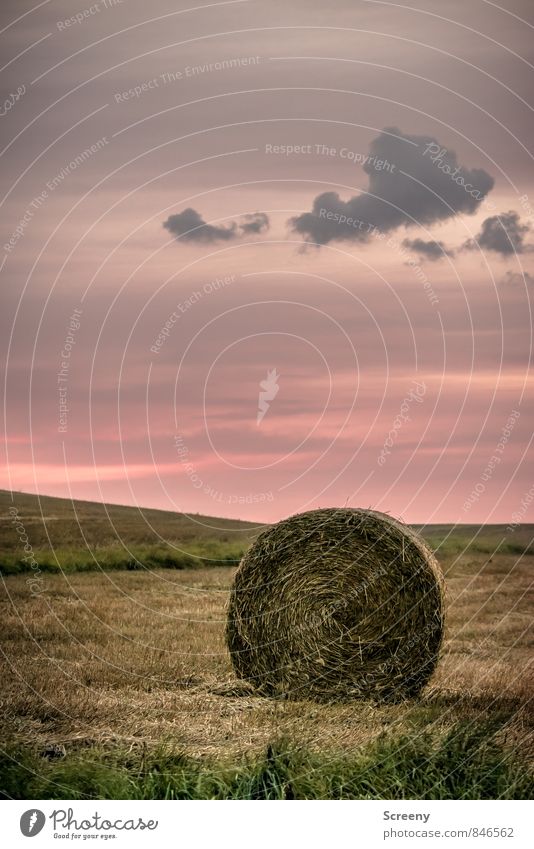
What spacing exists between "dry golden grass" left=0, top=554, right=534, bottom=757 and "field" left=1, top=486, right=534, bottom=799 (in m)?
0.02

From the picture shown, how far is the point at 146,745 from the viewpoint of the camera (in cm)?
784

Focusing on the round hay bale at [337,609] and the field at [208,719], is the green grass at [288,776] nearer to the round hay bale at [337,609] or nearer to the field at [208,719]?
the field at [208,719]

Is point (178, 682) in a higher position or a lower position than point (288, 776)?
higher

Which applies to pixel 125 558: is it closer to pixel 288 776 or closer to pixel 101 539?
pixel 101 539

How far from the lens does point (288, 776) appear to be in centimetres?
725

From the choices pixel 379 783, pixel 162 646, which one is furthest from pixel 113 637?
pixel 379 783

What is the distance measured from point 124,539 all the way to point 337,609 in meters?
12.8
